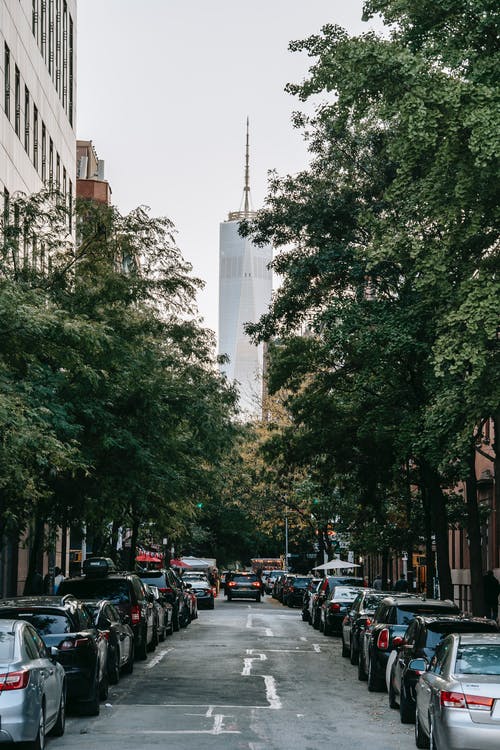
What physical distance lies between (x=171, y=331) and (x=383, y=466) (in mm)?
8777

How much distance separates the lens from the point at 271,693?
19.1 metres

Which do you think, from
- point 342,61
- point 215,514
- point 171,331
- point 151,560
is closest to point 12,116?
point 171,331

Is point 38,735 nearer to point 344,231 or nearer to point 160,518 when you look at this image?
point 344,231

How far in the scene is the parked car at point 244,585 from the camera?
64.0 m

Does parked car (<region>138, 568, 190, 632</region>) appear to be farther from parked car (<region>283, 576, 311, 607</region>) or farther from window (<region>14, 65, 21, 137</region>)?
parked car (<region>283, 576, 311, 607</region>)

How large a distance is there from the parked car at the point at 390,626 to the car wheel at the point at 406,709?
8.23 ft

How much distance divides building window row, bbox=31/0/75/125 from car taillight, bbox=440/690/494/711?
32.6 m

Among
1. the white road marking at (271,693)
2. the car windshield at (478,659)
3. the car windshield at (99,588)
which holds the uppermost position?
the car windshield at (99,588)

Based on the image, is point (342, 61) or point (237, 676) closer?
point (342, 61)

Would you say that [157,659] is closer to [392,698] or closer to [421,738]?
[392,698]

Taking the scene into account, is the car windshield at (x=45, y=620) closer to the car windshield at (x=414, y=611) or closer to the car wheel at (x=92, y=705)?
the car wheel at (x=92, y=705)

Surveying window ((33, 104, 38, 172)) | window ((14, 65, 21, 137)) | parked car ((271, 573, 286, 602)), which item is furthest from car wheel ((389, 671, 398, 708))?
parked car ((271, 573, 286, 602))

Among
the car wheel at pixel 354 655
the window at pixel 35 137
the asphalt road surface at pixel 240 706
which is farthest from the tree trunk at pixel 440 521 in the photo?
the window at pixel 35 137

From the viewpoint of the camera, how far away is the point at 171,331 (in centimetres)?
2908
